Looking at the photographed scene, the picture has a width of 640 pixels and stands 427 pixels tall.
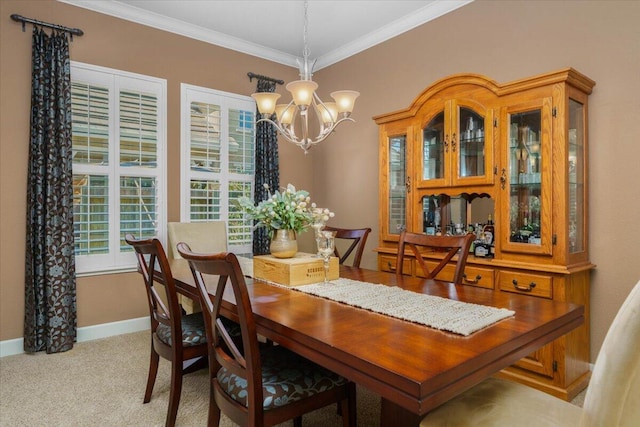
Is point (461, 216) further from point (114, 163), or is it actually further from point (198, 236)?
point (114, 163)

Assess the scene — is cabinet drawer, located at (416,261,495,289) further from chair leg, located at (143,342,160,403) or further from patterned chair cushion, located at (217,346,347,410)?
chair leg, located at (143,342,160,403)

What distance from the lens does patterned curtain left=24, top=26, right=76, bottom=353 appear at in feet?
9.89

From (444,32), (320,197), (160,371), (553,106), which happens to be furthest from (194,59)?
(553,106)

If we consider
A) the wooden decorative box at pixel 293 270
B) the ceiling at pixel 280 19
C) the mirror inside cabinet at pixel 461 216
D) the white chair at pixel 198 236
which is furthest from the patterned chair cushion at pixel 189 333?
the ceiling at pixel 280 19

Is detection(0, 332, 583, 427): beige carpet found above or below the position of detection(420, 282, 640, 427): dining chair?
below

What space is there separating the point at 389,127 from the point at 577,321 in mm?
2221

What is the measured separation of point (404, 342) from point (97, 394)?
218 cm

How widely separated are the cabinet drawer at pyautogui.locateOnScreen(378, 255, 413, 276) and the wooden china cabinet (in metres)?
0.01

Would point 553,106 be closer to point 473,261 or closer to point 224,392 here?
point 473,261

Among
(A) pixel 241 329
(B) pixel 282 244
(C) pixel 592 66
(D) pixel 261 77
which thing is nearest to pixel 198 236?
(B) pixel 282 244

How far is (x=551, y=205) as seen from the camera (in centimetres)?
236

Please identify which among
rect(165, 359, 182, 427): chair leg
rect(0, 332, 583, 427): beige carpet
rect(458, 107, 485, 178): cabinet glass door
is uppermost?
rect(458, 107, 485, 178): cabinet glass door

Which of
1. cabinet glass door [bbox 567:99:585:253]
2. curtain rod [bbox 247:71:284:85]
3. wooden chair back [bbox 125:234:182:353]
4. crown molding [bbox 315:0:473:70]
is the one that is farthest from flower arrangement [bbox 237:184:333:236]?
→ curtain rod [bbox 247:71:284:85]

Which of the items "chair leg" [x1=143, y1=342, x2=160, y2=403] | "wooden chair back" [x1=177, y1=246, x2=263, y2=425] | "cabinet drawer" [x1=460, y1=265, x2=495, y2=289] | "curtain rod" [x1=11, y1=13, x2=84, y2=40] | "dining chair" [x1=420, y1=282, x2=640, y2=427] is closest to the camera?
"dining chair" [x1=420, y1=282, x2=640, y2=427]
